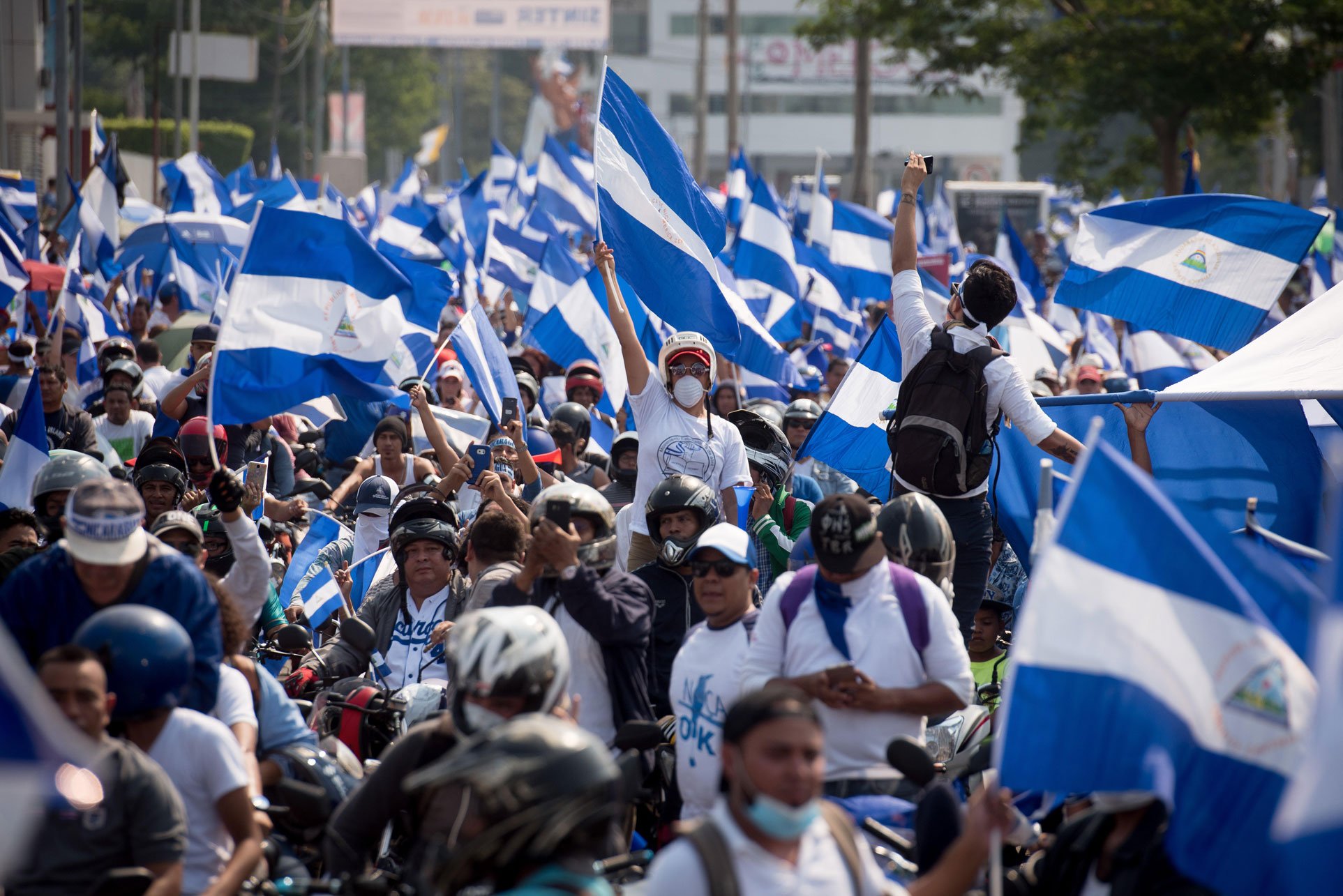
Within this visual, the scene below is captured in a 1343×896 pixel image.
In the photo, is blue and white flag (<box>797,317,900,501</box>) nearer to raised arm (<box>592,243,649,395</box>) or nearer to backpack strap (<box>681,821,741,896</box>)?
raised arm (<box>592,243,649,395</box>)

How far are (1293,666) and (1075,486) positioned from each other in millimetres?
691

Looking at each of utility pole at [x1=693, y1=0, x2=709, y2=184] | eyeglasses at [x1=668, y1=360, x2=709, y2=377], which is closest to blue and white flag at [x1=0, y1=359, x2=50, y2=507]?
eyeglasses at [x1=668, y1=360, x2=709, y2=377]

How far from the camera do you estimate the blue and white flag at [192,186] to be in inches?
944

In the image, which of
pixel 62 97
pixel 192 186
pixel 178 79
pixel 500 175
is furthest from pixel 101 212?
pixel 178 79

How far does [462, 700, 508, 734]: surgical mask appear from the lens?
4.41m

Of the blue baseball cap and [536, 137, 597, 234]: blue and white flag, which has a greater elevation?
[536, 137, 597, 234]: blue and white flag

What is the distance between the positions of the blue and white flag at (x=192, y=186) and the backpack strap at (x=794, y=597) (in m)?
20.0

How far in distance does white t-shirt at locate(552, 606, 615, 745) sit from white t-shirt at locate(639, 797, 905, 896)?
1985 mm

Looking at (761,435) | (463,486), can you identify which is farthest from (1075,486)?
(463,486)

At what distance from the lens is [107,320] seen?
16938mm

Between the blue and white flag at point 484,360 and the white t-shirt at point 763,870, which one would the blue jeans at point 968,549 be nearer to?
the blue and white flag at point 484,360

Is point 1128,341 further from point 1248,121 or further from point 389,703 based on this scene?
point 1248,121

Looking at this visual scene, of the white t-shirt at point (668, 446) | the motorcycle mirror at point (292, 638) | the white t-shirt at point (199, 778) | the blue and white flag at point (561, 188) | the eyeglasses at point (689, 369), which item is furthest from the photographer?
the blue and white flag at point (561, 188)

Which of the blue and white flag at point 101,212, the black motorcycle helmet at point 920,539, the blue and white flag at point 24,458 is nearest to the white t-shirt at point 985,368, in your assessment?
the black motorcycle helmet at point 920,539
